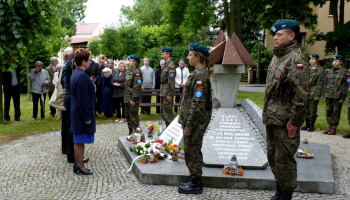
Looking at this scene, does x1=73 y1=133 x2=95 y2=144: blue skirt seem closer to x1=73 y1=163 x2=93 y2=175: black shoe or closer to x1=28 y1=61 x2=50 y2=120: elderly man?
x1=73 y1=163 x2=93 y2=175: black shoe

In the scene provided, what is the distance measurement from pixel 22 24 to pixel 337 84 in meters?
8.91

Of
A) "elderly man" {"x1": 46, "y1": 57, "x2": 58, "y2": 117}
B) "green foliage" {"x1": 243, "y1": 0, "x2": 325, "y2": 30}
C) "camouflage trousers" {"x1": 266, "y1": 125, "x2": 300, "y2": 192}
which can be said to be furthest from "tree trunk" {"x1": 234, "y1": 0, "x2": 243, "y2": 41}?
"camouflage trousers" {"x1": 266, "y1": 125, "x2": 300, "y2": 192}

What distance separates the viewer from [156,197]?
495 cm

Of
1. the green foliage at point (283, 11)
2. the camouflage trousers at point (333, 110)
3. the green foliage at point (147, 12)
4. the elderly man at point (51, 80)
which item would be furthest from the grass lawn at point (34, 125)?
the green foliage at point (147, 12)

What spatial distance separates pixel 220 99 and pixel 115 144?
10.2 ft

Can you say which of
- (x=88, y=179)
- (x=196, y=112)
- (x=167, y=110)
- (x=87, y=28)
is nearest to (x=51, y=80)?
(x=167, y=110)

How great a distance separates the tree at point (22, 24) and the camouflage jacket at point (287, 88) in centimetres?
720

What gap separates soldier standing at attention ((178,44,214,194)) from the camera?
485 cm

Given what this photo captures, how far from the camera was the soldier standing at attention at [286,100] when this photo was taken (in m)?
4.04

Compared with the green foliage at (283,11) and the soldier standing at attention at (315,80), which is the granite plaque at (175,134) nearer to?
the soldier standing at attention at (315,80)

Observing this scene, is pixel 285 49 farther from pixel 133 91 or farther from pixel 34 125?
pixel 34 125

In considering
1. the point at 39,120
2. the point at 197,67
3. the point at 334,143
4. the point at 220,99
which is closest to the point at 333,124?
the point at 334,143

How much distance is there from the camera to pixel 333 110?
10.3 m

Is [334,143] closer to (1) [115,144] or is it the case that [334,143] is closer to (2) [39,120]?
(1) [115,144]
